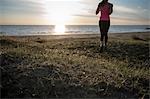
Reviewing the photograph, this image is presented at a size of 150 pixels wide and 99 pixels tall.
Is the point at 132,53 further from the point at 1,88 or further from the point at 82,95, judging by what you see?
the point at 1,88

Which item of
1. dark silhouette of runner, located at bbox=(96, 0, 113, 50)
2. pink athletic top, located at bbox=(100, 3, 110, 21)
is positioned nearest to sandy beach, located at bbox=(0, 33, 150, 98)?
dark silhouette of runner, located at bbox=(96, 0, 113, 50)

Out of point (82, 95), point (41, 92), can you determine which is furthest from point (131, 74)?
point (41, 92)


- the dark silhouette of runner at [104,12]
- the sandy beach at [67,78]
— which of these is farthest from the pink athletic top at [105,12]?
the sandy beach at [67,78]

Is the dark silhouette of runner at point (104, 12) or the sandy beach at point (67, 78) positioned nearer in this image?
the sandy beach at point (67, 78)

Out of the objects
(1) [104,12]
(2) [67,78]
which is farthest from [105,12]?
(2) [67,78]

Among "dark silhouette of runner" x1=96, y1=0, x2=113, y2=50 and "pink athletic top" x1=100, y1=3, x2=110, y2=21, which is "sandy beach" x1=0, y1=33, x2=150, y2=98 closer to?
"dark silhouette of runner" x1=96, y1=0, x2=113, y2=50

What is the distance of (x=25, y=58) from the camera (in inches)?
357

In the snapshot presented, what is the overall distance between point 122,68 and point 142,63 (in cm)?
165

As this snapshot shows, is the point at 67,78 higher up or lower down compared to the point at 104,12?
lower down

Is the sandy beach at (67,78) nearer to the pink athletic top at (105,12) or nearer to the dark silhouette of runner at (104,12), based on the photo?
the dark silhouette of runner at (104,12)

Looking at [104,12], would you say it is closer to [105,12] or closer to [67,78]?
[105,12]

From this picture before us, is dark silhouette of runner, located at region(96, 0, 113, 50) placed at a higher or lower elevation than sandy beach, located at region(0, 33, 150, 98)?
higher

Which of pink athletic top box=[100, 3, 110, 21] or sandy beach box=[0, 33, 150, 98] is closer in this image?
sandy beach box=[0, 33, 150, 98]

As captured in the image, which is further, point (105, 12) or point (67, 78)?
point (105, 12)
